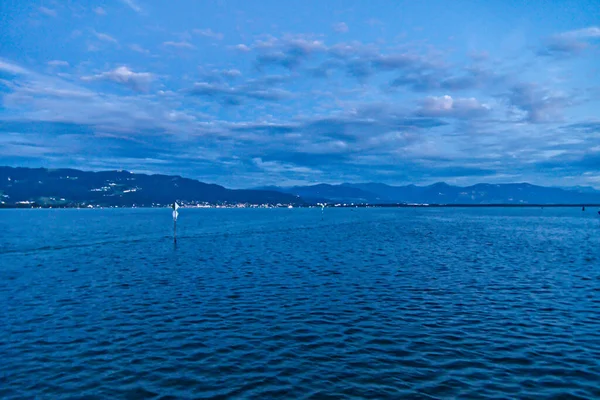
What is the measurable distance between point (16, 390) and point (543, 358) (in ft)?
88.0

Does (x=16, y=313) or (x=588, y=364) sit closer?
(x=588, y=364)

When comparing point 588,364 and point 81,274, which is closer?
point 588,364

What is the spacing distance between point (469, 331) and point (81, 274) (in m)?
44.6

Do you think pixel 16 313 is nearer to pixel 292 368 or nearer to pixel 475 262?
pixel 292 368

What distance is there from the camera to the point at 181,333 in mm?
23688

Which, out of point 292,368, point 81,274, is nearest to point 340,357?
point 292,368

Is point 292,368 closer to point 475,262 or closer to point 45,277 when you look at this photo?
point 45,277

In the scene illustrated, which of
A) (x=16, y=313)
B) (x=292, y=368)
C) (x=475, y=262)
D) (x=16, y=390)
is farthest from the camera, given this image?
Result: (x=475, y=262)

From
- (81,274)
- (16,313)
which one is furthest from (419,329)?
(81,274)

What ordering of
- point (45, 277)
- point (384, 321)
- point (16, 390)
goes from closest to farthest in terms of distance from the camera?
1. point (16, 390)
2. point (384, 321)
3. point (45, 277)

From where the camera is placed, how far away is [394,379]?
17.2 m

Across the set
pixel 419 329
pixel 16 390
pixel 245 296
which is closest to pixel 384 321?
pixel 419 329

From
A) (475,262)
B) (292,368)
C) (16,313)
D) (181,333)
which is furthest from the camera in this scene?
(475,262)

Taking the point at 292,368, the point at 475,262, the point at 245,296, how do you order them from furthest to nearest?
the point at 475,262
the point at 245,296
the point at 292,368
